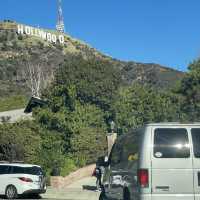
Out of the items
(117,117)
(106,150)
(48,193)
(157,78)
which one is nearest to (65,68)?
(117,117)

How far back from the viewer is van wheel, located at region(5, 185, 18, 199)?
2688cm

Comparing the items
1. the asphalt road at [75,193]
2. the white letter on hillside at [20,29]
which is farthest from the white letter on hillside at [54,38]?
the asphalt road at [75,193]

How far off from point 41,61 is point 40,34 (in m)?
31.5

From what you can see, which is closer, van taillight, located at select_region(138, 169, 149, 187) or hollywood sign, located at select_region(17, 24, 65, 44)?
van taillight, located at select_region(138, 169, 149, 187)

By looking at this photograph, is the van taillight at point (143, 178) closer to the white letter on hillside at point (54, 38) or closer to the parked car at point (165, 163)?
the parked car at point (165, 163)

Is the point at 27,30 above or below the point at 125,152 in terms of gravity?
above

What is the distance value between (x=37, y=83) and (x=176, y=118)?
50424 mm

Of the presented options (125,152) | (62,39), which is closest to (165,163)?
(125,152)

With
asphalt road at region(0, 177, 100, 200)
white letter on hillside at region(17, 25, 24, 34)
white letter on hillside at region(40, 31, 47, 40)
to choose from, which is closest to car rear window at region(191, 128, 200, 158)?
asphalt road at region(0, 177, 100, 200)

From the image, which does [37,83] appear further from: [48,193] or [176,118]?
[48,193]

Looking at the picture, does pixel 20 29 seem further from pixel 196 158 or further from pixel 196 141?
pixel 196 158

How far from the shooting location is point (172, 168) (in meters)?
12.1

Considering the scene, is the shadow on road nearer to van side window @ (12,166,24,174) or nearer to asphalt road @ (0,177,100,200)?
asphalt road @ (0,177,100,200)

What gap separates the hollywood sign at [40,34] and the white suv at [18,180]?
103082 mm
